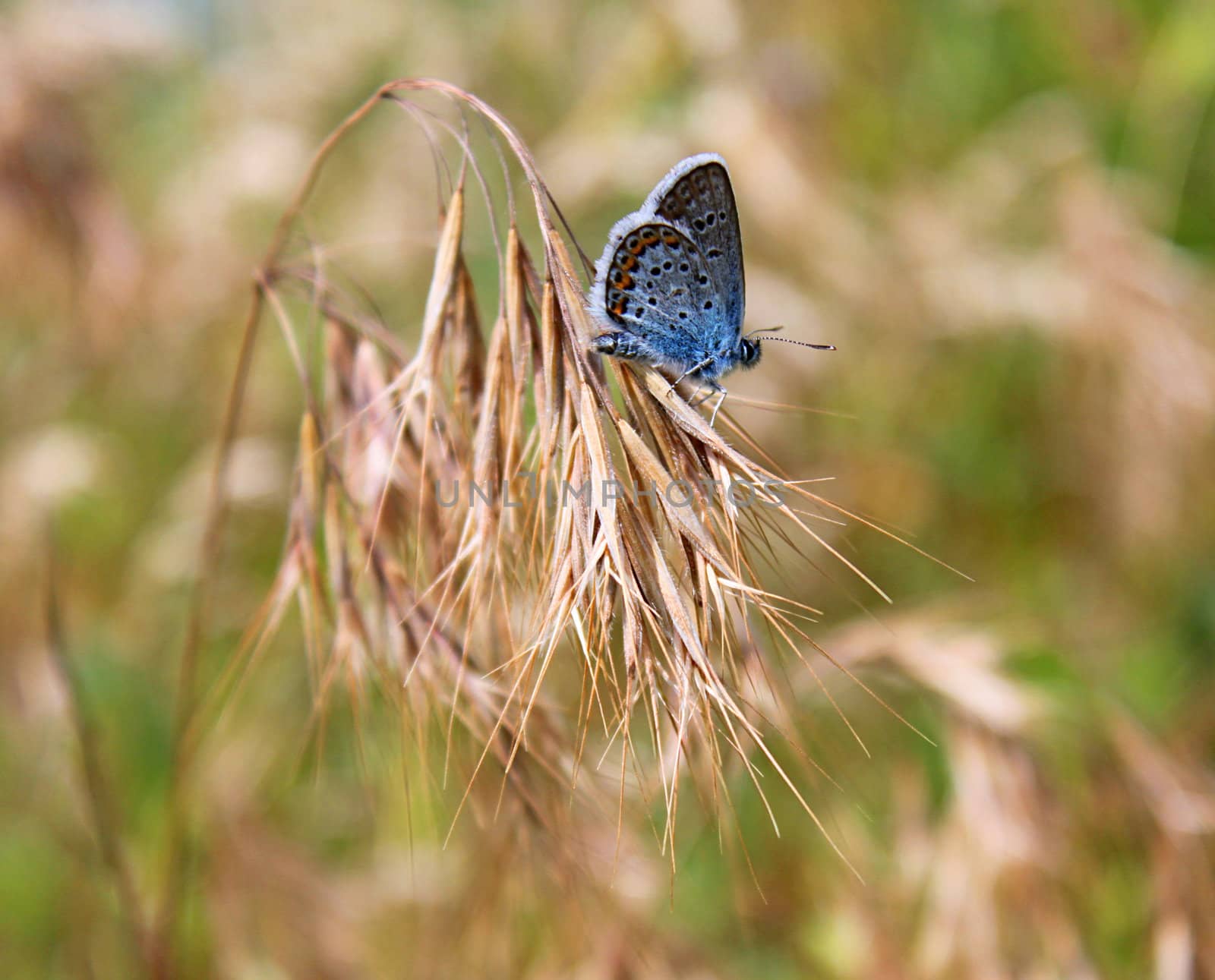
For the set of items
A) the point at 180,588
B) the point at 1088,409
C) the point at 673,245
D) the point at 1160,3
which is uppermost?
the point at 1160,3

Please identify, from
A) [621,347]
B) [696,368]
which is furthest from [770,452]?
[621,347]

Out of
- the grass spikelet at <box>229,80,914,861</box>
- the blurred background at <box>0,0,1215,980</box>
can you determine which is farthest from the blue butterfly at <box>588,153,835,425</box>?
the blurred background at <box>0,0,1215,980</box>

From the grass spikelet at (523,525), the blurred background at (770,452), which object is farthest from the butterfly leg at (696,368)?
Answer: the blurred background at (770,452)

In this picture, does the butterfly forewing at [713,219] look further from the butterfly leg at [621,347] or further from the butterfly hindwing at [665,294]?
the butterfly leg at [621,347]

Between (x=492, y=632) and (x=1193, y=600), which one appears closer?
(x=492, y=632)

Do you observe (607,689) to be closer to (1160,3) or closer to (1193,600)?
(1193,600)

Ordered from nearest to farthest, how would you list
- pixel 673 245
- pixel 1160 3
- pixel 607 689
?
1. pixel 607 689
2. pixel 673 245
3. pixel 1160 3

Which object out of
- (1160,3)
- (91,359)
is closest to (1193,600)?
(1160,3)
